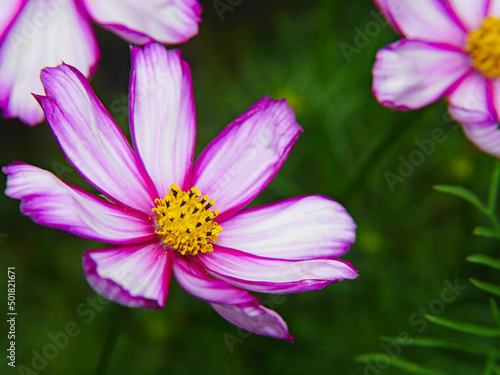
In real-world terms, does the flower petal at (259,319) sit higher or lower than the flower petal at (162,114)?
lower

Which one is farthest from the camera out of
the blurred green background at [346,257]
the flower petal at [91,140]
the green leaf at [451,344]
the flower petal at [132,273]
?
the blurred green background at [346,257]

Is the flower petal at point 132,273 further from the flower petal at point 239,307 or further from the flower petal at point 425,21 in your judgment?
the flower petal at point 425,21

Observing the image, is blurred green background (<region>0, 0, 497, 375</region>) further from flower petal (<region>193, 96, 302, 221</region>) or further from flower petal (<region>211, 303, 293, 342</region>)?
flower petal (<region>211, 303, 293, 342</region>)

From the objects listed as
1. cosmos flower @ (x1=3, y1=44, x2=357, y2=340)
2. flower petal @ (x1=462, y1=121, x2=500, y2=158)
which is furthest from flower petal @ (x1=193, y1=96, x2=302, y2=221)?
flower petal @ (x1=462, y1=121, x2=500, y2=158)

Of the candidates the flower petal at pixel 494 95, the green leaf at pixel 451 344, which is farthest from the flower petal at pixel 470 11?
the green leaf at pixel 451 344

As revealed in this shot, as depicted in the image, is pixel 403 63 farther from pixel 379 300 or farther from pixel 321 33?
pixel 379 300

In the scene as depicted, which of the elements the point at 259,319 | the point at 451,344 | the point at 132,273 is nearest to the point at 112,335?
the point at 132,273

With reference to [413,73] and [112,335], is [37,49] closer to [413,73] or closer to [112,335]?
[112,335]
